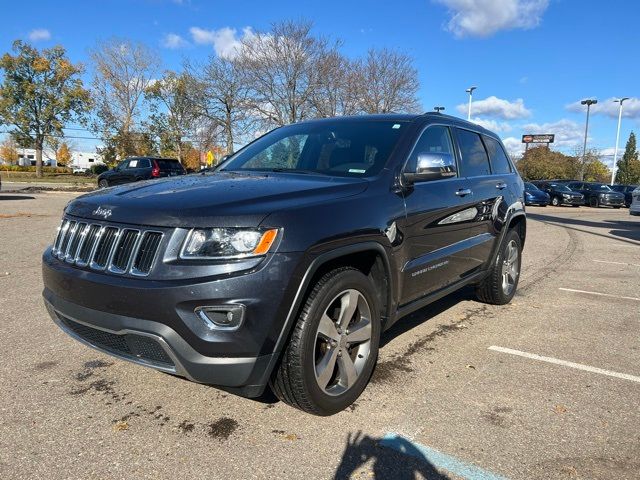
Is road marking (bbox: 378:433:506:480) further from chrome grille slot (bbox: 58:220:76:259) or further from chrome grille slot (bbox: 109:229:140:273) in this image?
chrome grille slot (bbox: 58:220:76:259)

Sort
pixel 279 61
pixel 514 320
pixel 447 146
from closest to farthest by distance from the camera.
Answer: pixel 447 146 → pixel 514 320 → pixel 279 61

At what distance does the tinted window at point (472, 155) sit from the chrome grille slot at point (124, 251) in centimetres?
300

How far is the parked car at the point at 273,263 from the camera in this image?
96.3 inches

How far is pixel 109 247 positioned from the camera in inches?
107

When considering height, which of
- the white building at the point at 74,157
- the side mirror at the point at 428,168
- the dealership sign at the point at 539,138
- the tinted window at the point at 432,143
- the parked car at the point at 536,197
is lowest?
the parked car at the point at 536,197

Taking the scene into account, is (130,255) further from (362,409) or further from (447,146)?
(447,146)

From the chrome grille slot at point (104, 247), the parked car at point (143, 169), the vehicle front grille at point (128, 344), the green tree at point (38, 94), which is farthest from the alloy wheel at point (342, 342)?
the green tree at point (38, 94)

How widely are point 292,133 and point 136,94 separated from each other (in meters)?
52.8

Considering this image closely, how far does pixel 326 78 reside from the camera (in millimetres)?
32812

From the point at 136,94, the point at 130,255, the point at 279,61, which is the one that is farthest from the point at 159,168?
the point at 136,94

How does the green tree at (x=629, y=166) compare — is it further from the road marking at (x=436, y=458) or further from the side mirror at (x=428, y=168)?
the road marking at (x=436, y=458)

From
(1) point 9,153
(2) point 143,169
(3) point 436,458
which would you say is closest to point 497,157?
(3) point 436,458

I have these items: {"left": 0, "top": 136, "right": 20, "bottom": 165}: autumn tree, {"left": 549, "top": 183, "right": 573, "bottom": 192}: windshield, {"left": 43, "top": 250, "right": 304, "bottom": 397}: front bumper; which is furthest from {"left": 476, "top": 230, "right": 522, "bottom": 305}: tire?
{"left": 0, "top": 136, "right": 20, "bottom": 165}: autumn tree

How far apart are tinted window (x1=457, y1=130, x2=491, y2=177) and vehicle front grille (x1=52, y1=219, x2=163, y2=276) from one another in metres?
2.99
